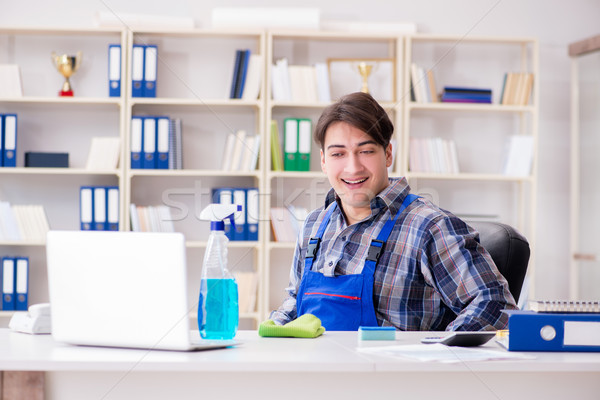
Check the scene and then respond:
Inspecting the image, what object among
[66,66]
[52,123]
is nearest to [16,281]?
[52,123]

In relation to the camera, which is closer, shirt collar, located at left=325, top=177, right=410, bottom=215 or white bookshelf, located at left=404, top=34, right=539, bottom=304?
shirt collar, located at left=325, top=177, right=410, bottom=215

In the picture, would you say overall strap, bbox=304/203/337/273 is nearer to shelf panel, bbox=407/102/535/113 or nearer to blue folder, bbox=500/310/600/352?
blue folder, bbox=500/310/600/352

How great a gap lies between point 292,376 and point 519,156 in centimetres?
308

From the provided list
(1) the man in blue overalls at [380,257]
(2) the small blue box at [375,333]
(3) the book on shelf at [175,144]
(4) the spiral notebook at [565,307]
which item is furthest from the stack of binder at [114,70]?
(4) the spiral notebook at [565,307]

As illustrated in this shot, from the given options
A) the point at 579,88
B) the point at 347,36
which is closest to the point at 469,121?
the point at 579,88

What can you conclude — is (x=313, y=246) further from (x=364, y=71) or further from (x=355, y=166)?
(x=364, y=71)

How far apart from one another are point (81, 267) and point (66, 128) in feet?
9.66

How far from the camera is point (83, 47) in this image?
3.87 metres

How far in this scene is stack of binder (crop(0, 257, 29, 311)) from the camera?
11.9 ft

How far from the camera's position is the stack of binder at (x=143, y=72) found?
12.0 feet

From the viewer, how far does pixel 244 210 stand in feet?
12.0

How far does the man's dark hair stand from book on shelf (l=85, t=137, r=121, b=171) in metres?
2.07

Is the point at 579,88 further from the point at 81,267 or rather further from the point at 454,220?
the point at 81,267

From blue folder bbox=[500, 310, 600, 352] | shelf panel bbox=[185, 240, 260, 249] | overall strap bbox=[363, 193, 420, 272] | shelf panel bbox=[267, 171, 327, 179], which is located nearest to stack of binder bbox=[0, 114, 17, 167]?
shelf panel bbox=[185, 240, 260, 249]
